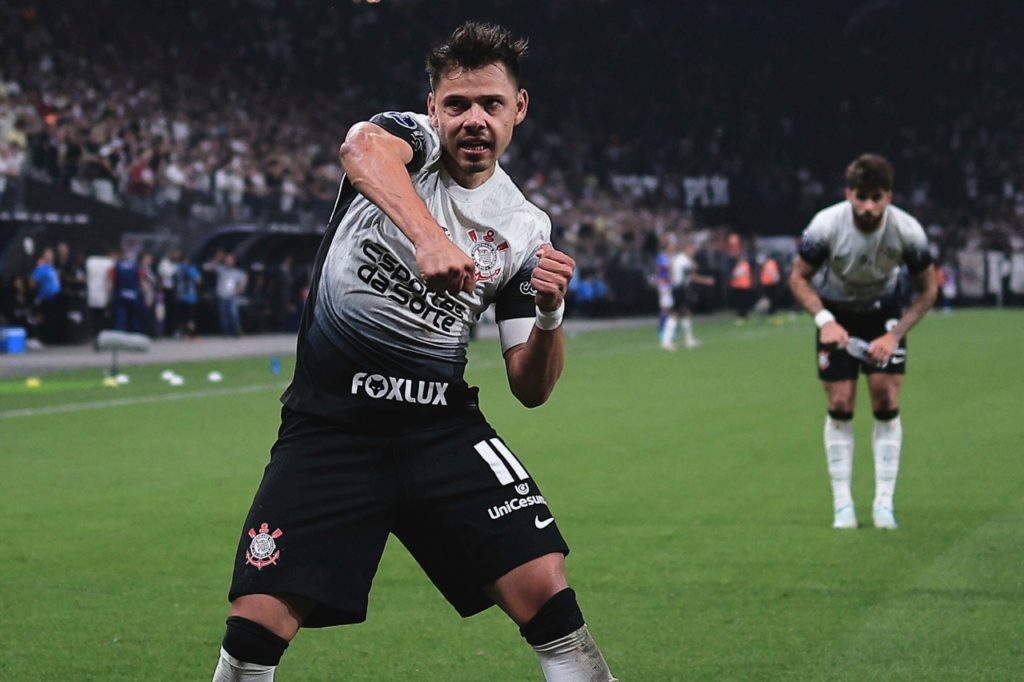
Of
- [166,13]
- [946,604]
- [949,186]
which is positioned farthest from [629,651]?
[949,186]

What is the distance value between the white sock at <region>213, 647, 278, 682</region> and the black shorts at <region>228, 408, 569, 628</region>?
17 centimetres

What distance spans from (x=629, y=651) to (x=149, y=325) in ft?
84.1

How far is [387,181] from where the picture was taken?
13.4 feet

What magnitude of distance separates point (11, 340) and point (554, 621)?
2385 cm

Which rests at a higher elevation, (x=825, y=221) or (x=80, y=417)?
(x=825, y=221)

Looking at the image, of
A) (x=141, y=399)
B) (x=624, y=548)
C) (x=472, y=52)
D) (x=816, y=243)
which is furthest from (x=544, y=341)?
(x=141, y=399)

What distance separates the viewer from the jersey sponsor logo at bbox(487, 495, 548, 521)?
14.3 feet

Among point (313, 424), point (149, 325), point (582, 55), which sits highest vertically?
point (582, 55)

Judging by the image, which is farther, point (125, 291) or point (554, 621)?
point (125, 291)

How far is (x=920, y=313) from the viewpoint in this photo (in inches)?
384

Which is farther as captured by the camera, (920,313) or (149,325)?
(149,325)

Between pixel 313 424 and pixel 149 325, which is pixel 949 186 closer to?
pixel 149 325

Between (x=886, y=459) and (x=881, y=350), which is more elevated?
(x=881, y=350)

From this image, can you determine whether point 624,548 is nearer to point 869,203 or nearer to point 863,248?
point 863,248
